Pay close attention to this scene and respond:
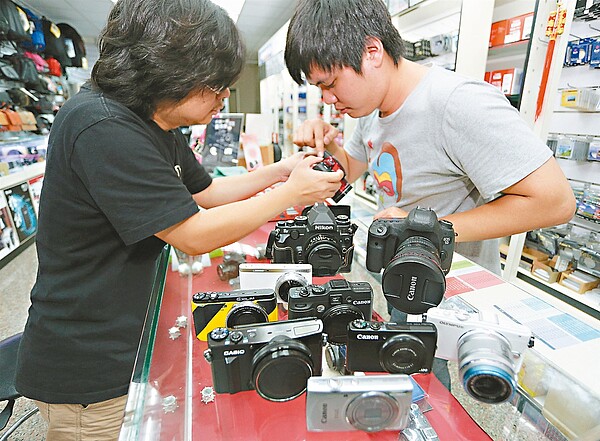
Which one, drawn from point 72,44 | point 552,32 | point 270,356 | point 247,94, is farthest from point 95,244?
point 247,94

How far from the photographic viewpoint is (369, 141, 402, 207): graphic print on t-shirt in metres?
1.06

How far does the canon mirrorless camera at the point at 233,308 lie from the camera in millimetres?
726

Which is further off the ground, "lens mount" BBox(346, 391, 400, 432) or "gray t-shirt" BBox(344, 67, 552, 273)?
"gray t-shirt" BBox(344, 67, 552, 273)

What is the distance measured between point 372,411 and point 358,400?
0.13 feet

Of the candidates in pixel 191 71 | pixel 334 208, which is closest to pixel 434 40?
pixel 334 208

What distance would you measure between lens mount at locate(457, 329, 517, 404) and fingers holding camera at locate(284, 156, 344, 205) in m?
0.49

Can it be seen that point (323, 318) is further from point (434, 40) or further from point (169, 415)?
A: point (434, 40)

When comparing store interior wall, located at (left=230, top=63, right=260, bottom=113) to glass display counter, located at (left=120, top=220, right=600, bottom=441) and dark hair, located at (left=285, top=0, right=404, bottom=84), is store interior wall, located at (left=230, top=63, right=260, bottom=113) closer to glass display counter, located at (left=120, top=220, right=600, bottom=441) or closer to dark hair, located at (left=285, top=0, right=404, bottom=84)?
dark hair, located at (left=285, top=0, right=404, bottom=84)

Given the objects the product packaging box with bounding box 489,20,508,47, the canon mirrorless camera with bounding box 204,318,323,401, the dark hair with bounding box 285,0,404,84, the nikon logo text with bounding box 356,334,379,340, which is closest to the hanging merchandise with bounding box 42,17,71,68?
the product packaging box with bounding box 489,20,508,47

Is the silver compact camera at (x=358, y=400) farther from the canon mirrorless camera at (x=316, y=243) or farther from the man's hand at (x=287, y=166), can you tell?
the man's hand at (x=287, y=166)

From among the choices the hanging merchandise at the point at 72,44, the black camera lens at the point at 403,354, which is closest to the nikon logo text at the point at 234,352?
the black camera lens at the point at 403,354

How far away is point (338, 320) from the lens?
680 mm

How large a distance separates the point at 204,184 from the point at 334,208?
475 mm

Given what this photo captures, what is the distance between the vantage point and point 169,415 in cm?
70
